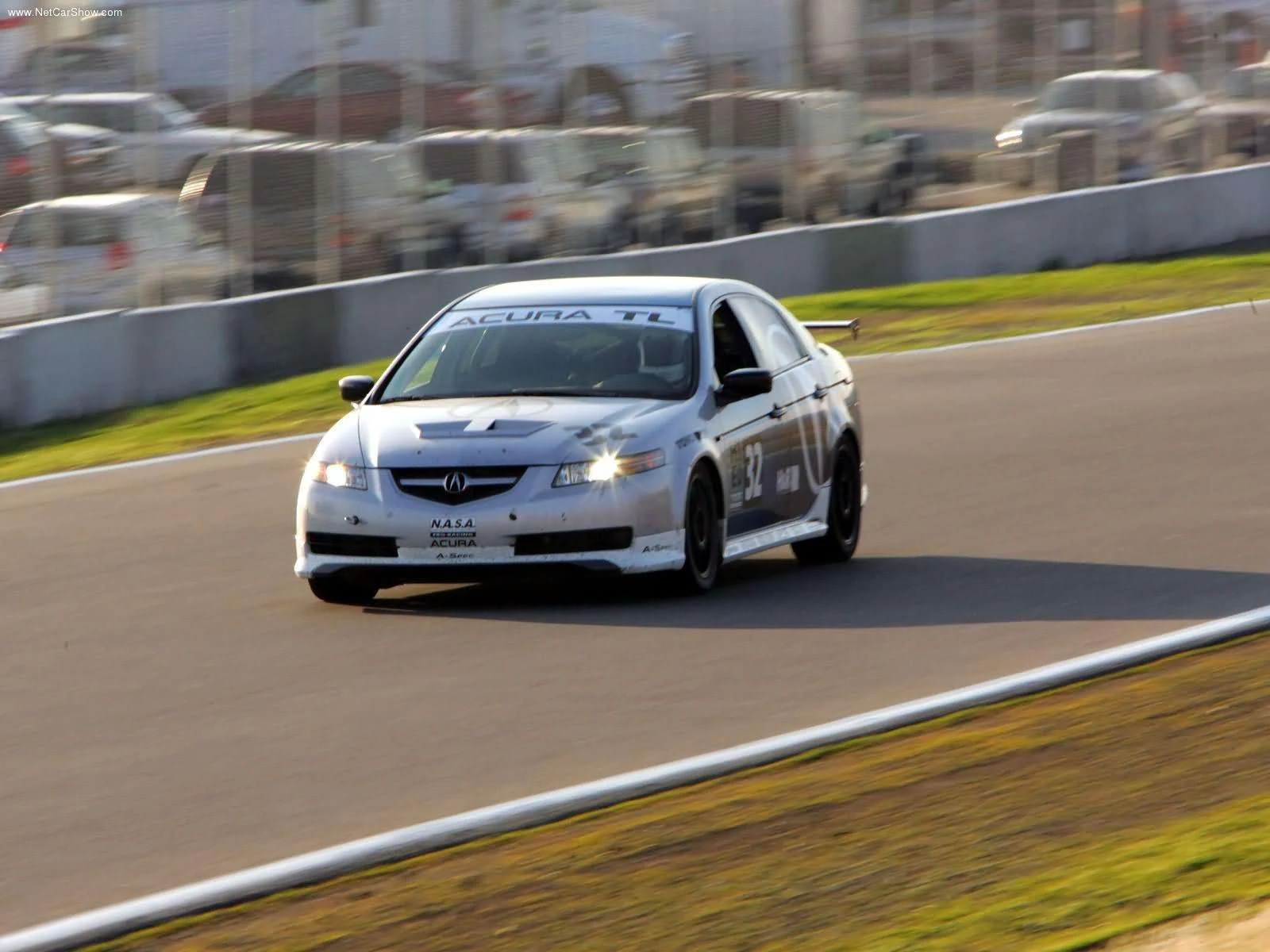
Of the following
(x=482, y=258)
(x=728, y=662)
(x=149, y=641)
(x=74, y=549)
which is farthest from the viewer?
(x=482, y=258)

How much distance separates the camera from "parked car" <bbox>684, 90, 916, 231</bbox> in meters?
27.3

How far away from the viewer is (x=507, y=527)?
10.8 metres

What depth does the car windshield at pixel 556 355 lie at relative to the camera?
1159cm

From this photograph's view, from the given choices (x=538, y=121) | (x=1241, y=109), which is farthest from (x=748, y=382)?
(x=1241, y=109)

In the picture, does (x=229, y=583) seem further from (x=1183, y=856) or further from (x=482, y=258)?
(x=482, y=258)

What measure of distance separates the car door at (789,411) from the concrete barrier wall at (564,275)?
8.63 m

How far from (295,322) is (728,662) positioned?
12586 millimetres

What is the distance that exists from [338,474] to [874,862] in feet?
16.2

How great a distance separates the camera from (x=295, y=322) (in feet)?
71.1

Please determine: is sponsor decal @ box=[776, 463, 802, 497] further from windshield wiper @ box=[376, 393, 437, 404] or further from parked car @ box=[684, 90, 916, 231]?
parked car @ box=[684, 90, 916, 231]

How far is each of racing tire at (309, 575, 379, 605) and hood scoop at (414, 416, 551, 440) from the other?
75 cm

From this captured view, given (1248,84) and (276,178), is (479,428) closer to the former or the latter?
(276,178)

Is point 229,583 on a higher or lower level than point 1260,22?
lower

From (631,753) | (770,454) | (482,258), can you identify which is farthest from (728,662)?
(482,258)
